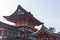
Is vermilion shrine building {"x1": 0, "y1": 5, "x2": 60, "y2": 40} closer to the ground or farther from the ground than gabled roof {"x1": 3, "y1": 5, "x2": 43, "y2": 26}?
closer to the ground

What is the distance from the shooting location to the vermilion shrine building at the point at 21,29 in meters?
20.5

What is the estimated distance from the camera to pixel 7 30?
21766 mm

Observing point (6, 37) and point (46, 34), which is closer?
point (46, 34)

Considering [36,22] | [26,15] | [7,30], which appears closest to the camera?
[7,30]

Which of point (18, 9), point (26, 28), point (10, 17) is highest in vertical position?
point (18, 9)

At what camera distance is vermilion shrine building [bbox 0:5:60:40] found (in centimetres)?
2052

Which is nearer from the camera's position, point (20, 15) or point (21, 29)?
point (20, 15)

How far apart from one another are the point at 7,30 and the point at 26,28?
455 cm

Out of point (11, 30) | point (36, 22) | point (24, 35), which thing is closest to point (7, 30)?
point (11, 30)

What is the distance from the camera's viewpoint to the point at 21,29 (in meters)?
24.7

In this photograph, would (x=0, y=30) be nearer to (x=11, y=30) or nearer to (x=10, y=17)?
(x=11, y=30)

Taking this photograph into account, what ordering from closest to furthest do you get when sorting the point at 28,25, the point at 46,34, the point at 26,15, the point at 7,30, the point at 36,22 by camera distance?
the point at 46,34 < the point at 7,30 < the point at 26,15 < the point at 28,25 < the point at 36,22

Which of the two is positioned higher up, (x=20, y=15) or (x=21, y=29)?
(x=20, y=15)

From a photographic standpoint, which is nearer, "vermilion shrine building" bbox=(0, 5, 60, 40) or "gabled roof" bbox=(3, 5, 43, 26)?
"vermilion shrine building" bbox=(0, 5, 60, 40)
